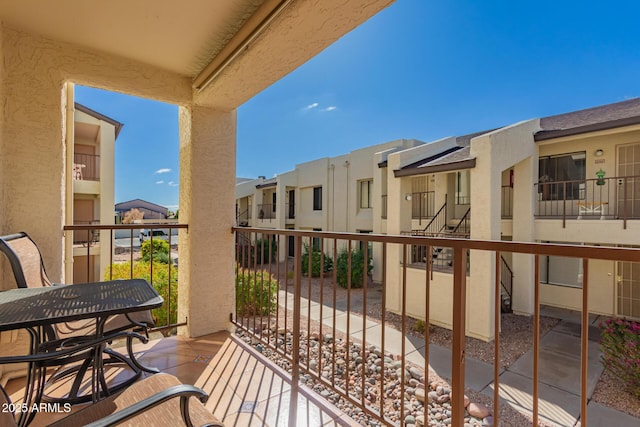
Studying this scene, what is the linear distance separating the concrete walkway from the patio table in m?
1.90

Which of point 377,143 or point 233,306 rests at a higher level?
point 377,143

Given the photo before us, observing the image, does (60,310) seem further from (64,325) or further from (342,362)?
(342,362)

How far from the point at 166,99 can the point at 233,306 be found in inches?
83.0

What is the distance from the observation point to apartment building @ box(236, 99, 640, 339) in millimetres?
6484

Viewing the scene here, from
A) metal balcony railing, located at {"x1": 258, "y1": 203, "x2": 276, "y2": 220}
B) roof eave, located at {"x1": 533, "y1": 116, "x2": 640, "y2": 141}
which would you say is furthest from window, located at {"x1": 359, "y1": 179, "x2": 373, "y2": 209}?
metal balcony railing, located at {"x1": 258, "y1": 203, "x2": 276, "y2": 220}

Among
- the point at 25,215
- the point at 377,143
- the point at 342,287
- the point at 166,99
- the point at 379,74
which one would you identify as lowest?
the point at 342,287

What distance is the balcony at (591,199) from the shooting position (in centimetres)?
707

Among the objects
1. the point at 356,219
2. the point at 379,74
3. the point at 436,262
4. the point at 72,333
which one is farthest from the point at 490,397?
the point at 379,74

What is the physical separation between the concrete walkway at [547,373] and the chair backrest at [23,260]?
231cm

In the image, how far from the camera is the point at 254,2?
5.74 feet

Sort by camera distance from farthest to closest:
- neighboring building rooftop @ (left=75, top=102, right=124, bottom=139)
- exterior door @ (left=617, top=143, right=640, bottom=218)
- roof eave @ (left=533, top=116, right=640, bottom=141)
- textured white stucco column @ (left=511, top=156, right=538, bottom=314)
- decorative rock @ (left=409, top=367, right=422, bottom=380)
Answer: neighboring building rooftop @ (left=75, top=102, right=124, bottom=139)
textured white stucco column @ (left=511, top=156, right=538, bottom=314)
exterior door @ (left=617, top=143, right=640, bottom=218)
roof eave @ (left=533, top=116, right=640, bottom=141)
decorative rock @ (left=409, top=367, right=422, bottom=380)

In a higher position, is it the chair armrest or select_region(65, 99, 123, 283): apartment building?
select_region(65, 99, 123, 283): apartment building

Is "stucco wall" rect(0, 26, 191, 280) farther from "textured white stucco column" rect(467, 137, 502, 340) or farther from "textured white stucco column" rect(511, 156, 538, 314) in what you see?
"textured white stucco column" rect(511, 156, 538, 314)

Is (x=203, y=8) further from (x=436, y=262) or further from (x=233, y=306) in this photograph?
(x=436, y=262)
